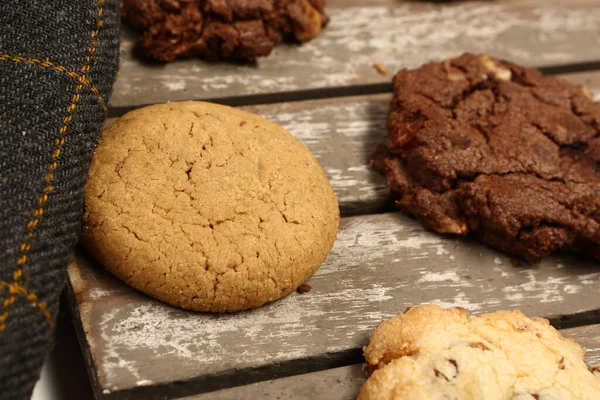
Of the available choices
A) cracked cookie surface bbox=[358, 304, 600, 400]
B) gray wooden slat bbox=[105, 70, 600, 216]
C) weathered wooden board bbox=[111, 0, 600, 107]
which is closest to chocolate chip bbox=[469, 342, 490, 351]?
cracked cookie surface bbox=[358, 304, 600, 400]

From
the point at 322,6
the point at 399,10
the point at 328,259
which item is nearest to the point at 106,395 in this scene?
the point at 328,259

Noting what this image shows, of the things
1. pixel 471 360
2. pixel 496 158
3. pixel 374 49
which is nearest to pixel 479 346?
pixel 471 360

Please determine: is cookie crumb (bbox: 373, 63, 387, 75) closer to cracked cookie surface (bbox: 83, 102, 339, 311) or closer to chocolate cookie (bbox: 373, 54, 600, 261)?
chocolate cookie (bbox: 373, 54, 600, 261)

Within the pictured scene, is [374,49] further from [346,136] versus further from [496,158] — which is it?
[496,158]

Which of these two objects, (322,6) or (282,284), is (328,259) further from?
(322,6)

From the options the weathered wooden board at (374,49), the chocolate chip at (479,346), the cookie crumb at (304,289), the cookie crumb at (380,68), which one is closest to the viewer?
the chocolate chip at (479,346)

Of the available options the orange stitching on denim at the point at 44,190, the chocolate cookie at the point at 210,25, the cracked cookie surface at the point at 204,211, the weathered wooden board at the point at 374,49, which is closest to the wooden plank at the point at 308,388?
the cracked cookie surface at the point at 204,211

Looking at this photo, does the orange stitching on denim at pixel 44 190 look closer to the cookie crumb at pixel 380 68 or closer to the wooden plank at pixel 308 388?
the wooden plank at pixel 308 388
